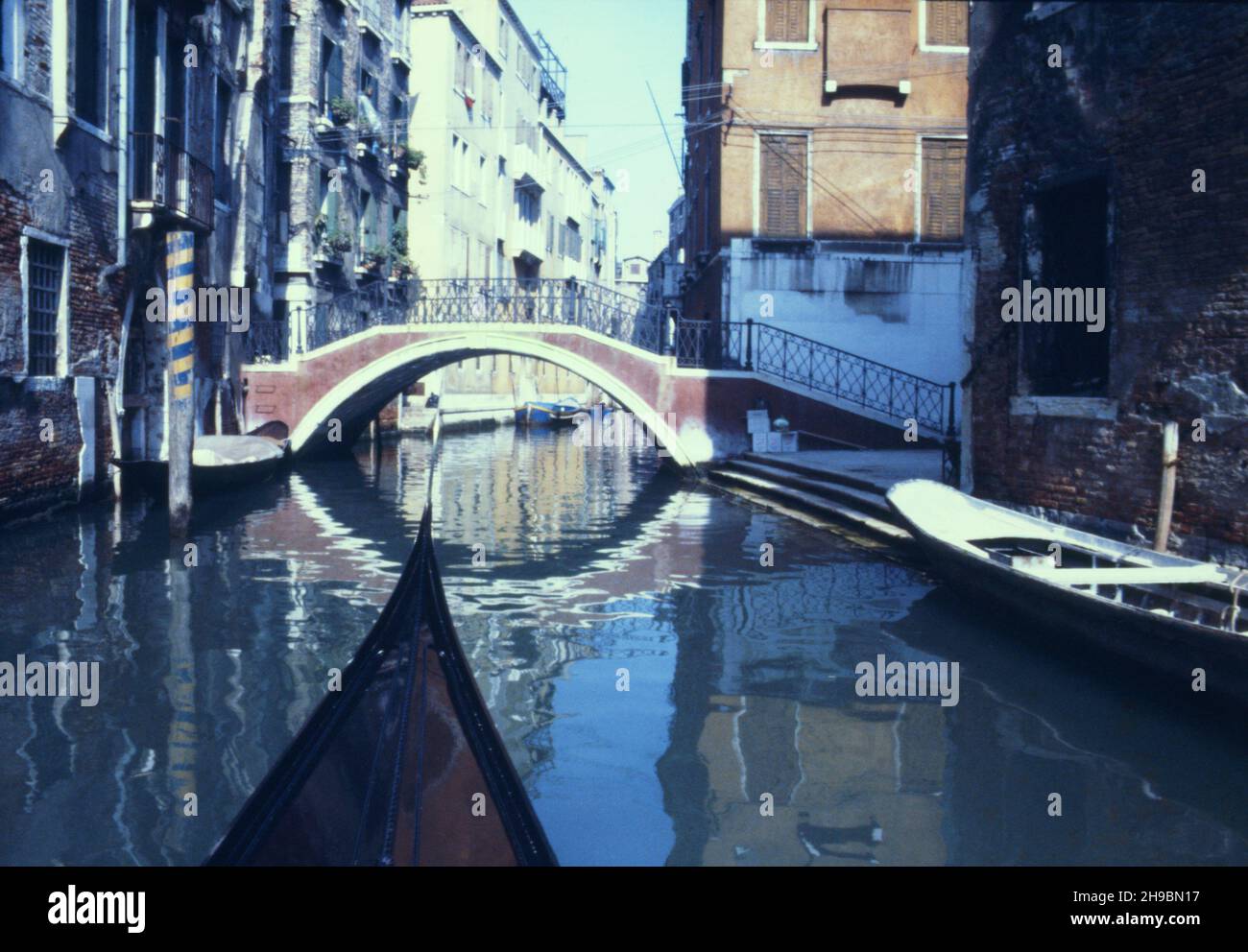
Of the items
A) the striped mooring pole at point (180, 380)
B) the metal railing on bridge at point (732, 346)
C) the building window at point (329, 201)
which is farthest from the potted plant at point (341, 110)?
the striped mooring pole at point (180, 380)

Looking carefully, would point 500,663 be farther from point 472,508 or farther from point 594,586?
point 472,508

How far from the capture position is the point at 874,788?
13.4 feet

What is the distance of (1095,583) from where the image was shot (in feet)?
17.5

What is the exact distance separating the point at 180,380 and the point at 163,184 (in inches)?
123

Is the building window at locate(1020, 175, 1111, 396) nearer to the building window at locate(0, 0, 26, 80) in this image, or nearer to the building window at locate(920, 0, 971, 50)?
the building window at locate(0, 0, 26, 80)

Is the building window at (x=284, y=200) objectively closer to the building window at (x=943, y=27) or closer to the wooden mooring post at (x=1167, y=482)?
the building window at (x=943, y=27)

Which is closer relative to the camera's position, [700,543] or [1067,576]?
[1067,576]

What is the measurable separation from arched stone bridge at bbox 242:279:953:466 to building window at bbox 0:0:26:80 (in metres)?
6.66

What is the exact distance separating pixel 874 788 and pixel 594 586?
3.98m

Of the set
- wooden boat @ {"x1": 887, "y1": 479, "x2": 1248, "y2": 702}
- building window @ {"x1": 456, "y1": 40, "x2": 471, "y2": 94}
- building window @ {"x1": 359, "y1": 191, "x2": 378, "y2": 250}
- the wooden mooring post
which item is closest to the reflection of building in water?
wooden boat @ {"x1": 887, "y1": 479, "x2": 1248, "y2": 702}

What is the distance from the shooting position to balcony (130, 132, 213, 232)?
37.1 ft

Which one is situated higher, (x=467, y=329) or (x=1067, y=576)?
(x=467, y=329)
